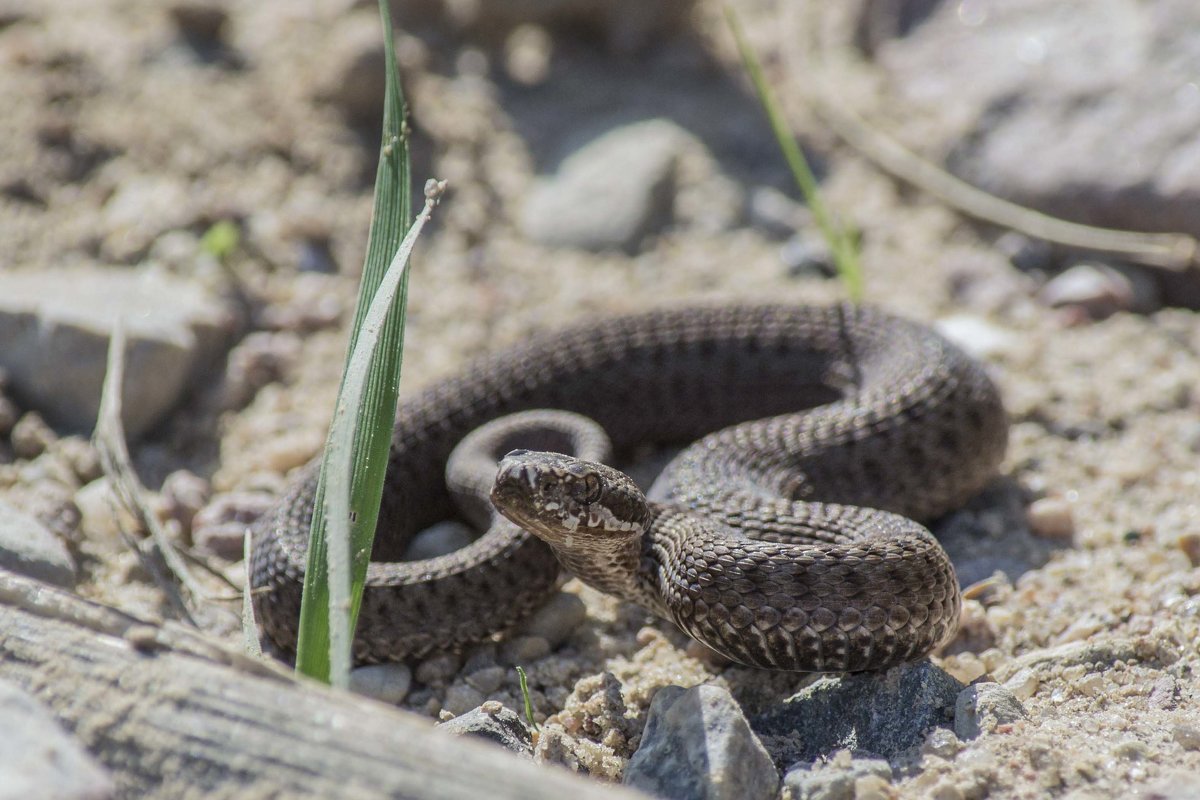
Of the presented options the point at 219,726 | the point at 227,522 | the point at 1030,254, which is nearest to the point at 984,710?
the point at 219,726

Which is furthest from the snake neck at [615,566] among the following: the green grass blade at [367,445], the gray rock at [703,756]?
the green grass blade at [367,445]

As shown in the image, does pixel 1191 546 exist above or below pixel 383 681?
above

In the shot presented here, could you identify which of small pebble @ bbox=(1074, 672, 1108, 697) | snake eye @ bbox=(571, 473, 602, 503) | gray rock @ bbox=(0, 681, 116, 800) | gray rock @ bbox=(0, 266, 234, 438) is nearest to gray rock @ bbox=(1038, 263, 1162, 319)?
small pebble @ bbox=(1074, 672, 1108, 697)

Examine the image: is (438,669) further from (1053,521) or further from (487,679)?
(1053,521)

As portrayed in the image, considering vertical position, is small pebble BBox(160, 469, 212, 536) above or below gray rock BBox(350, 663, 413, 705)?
above

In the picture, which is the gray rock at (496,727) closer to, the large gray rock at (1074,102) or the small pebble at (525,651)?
the small pebble at (525,651)

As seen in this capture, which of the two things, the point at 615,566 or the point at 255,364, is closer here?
the point at 615,566

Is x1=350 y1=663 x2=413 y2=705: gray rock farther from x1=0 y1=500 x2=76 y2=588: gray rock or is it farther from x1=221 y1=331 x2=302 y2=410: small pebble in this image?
x1=221 y1=331 x2=302 y2=410: small pebble
